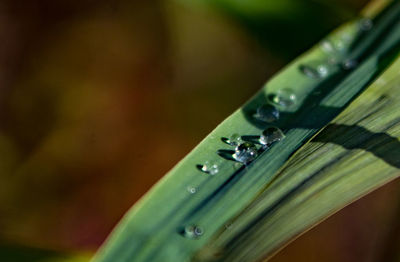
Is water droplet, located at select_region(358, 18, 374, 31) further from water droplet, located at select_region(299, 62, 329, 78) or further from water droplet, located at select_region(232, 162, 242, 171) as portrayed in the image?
water droplet, located at select_region(232, 162, 242, 171)

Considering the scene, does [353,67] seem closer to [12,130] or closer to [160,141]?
[160,141]

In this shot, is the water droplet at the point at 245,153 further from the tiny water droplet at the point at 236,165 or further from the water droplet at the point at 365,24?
the water droplet at the point at 365,24

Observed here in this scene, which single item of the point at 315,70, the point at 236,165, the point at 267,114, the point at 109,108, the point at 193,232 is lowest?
the point at 193,232

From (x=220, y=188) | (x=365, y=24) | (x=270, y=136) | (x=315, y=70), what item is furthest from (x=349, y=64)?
(x=220, y=188)

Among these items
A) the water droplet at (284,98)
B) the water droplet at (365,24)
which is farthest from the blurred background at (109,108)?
the water droplet at (284,98)

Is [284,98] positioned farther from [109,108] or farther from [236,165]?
[109,108]
